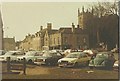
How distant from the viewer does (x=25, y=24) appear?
387 cm

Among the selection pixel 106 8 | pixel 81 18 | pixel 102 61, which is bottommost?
pixel 102 61

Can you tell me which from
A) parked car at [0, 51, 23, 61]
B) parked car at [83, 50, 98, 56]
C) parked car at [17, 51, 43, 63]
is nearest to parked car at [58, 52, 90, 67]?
parked car at [83, 50, 98, 56]

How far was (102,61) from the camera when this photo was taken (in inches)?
154

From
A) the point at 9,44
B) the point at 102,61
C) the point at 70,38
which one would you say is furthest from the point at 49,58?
the point at 102,61

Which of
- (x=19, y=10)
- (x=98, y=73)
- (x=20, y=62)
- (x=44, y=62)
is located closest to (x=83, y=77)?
(x=98, y=73)

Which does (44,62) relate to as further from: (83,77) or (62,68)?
(83,77)

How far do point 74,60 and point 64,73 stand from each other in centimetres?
18

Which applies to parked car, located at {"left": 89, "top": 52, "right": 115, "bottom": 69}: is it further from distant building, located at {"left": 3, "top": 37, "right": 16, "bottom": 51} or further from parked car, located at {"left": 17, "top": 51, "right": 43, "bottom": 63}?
distant building, located at {"left": 3, "top": 37, "right": 16, "bottom": 51}

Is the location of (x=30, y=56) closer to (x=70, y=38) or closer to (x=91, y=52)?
(x=70, y=38)

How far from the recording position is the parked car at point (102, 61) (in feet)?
12.7

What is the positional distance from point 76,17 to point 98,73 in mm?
661

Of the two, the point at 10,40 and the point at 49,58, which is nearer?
the point at 10,40

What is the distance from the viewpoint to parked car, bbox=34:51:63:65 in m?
3.91

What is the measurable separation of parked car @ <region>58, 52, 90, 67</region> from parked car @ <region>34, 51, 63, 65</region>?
0.18 feet
